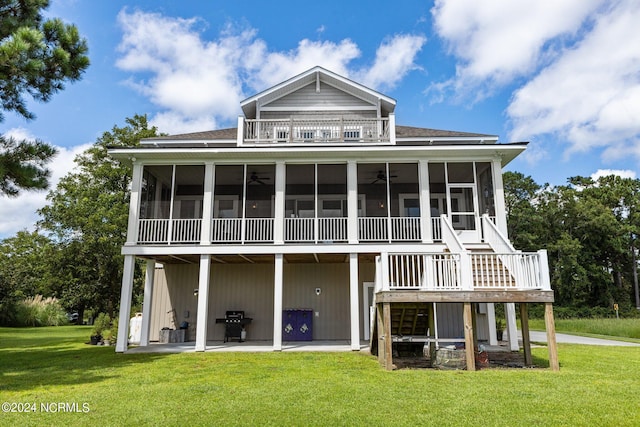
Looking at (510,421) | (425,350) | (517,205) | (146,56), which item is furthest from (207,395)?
(517,205)

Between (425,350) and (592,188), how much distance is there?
3504 cm

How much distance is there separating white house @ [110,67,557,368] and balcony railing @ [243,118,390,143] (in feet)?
0.16

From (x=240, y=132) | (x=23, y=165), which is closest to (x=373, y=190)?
(x=240, y=132)

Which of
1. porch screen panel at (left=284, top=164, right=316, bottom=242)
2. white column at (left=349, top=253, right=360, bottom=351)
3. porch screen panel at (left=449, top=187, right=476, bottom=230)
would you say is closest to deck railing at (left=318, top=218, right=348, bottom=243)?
white column at (left=349, top=253, right=360, bottom=351)

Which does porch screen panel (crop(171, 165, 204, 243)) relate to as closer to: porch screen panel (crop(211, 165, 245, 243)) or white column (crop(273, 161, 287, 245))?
porch screen panel (crop(211, 165, 245, 243))

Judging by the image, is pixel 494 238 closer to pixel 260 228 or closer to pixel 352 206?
pixel 352 206

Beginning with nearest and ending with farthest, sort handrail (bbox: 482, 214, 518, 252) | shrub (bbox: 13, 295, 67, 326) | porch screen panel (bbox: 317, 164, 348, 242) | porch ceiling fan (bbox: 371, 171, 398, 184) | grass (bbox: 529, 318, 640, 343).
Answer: handrail (bbox: 482, 214, 518, 252)
porch screen panel (bbox: 317, 164, 348, 242)
porch ceiling fan (bbox: 371, 171, 398, 184)
grass (bbox: 529, 318, 640, 343)
shrub (bbox: 13, 295, 67, 326)

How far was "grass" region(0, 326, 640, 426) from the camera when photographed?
15.5 ft

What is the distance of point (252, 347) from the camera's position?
11.5 m

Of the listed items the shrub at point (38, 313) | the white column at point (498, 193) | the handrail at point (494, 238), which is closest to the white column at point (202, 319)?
the handrail at point (494, 238)

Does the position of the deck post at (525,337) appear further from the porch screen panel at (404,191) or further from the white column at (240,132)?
the white column at (240,132)

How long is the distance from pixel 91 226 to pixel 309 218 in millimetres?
13858

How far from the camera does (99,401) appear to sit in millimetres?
5570

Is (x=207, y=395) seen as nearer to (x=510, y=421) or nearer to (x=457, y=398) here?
(x=457, y=398)
